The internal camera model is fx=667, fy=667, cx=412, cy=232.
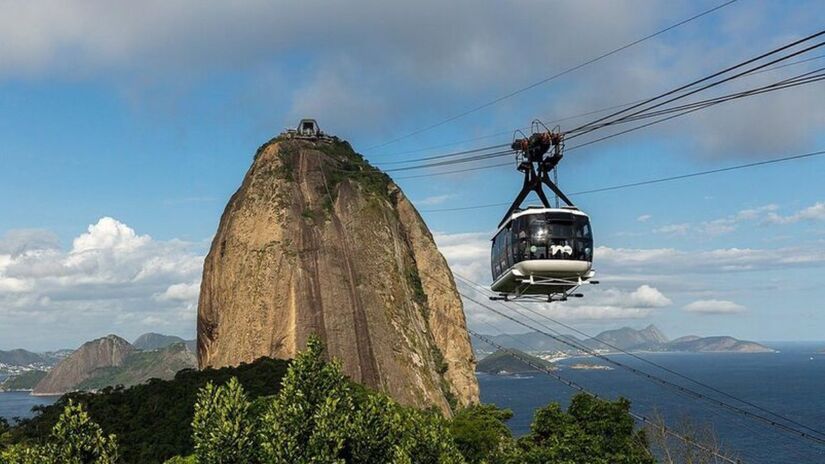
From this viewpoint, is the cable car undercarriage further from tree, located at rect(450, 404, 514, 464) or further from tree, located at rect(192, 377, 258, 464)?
tree, located at rect(450, 404, 514, 464)

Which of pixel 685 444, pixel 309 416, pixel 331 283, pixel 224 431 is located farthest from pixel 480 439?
pixel 331 283

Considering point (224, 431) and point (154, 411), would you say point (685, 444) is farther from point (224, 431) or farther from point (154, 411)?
point (224, 431)

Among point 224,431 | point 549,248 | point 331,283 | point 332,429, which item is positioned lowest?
point 332,429

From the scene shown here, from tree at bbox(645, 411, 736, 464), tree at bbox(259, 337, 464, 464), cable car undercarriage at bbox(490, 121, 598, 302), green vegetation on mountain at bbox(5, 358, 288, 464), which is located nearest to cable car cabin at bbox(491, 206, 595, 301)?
cable car undercarriage at bbox(490, 121, 598, 302)

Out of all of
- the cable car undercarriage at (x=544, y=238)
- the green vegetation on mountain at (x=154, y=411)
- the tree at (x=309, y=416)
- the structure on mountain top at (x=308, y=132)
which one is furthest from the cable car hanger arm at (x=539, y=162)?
the structure on mountain top at (x=308, y=132)

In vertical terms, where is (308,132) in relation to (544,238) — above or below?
above

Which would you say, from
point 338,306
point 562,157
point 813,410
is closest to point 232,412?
point 562,157
